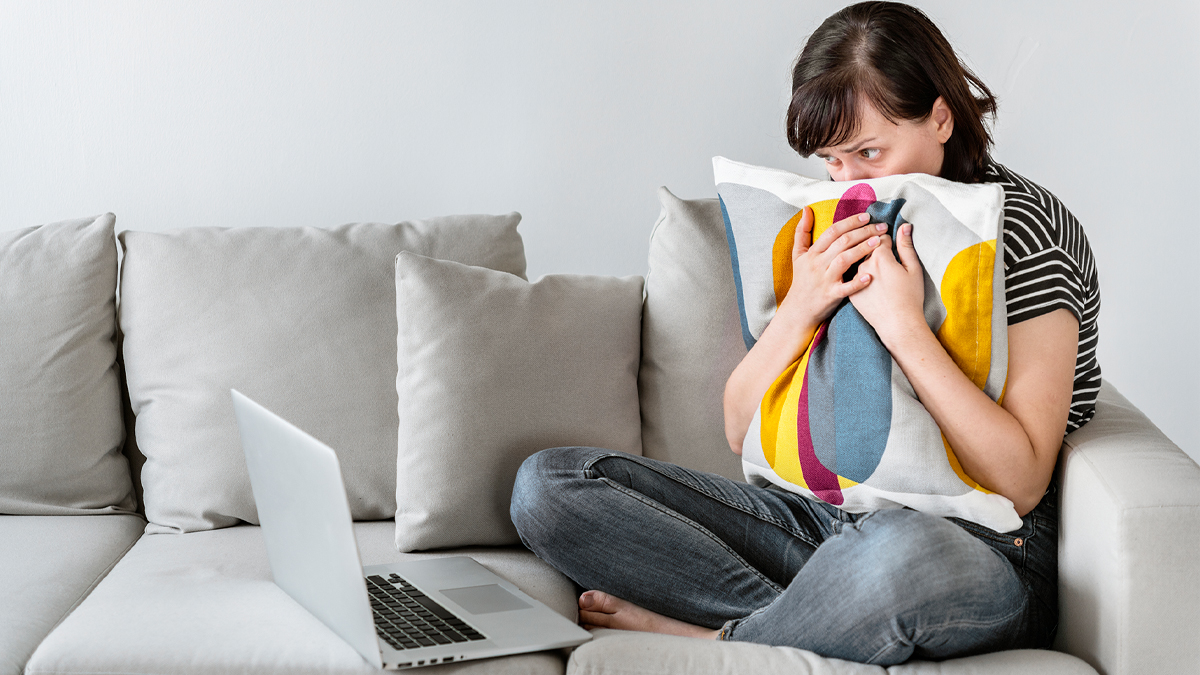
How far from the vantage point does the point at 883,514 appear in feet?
3.36

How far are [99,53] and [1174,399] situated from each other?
6.89ft

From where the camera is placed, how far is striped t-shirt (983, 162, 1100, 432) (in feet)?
3.62

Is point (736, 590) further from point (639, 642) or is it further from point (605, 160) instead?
point (605, 160)

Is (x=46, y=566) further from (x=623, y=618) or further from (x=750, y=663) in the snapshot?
(x=750, y=663)

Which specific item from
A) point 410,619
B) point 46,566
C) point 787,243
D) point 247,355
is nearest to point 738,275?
point 787,243

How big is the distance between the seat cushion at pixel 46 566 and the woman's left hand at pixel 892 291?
39.7 inches

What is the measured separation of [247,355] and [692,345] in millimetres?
661

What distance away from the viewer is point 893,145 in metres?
1.19

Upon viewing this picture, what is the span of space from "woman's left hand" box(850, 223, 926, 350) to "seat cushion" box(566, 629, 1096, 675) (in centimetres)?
36

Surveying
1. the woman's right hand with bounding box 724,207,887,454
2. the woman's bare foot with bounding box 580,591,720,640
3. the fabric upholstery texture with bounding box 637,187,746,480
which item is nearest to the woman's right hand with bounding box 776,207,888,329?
the woman's right hand with bounding box 724,207,887,454

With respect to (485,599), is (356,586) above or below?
above

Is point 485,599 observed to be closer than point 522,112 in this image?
Yes

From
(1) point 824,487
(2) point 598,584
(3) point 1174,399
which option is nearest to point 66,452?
(2) point 598,584

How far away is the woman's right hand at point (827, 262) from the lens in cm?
114
